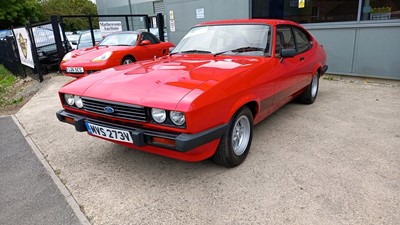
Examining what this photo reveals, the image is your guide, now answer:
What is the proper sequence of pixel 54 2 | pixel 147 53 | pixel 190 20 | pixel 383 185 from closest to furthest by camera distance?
1. pixel 383 185
2. pixel 147 53
3. pixel 190 20
4. pixel 54 2

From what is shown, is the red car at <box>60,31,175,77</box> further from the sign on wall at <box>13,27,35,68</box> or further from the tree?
the tree

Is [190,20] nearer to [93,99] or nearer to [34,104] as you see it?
[34,104]

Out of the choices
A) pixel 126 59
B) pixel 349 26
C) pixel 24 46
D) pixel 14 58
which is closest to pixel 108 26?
pixel 24 46

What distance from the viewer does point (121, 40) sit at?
852 centimetres

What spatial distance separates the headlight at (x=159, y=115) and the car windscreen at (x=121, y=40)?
6.24m

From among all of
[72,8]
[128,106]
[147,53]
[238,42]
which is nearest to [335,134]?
[238,42]

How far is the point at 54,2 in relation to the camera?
1709 inches

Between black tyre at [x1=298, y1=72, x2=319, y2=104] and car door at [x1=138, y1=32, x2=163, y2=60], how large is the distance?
4836 millimetres

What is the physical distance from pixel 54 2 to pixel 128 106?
48.5m

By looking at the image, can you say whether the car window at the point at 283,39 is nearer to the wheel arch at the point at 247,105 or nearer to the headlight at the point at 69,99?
the wheel arch at the point at 247,105

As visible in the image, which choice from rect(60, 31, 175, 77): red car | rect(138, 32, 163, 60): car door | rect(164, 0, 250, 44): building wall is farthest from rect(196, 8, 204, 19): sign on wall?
rect(138, 32, 163, 60): car door

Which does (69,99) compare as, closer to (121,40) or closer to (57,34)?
(121,40)

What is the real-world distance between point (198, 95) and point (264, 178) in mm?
1147

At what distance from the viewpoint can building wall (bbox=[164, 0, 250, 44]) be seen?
924 cm
